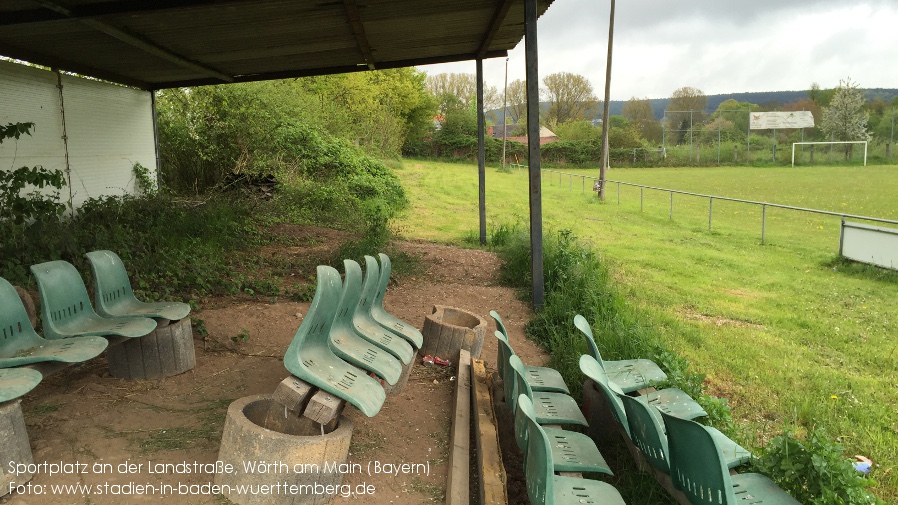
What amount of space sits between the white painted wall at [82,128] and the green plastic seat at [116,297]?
4.55m

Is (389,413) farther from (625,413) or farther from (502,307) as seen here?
(502,307)

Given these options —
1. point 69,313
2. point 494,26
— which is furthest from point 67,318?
point 494,26

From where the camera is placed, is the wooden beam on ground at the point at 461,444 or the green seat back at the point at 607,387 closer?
the wooden beam on ground at the point at 461,444

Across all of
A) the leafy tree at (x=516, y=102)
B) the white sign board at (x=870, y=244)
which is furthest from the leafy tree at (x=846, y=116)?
the white sign board at (x=870, y=244)

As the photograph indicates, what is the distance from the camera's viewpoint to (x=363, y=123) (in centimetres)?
2484

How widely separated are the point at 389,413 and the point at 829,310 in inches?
250

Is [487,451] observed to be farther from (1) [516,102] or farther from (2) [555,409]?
(1) [516,102]

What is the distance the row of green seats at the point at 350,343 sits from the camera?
2820 mm

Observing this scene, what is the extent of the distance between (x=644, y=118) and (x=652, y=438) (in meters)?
65.1

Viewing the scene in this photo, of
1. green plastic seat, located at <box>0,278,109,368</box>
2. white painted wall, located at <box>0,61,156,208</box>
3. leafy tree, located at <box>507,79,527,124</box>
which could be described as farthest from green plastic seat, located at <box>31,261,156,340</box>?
leafy tree, located at <box>507,79,527,124</box>

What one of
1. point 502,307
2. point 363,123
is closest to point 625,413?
point 502,307

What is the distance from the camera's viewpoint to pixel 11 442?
275 centimetres

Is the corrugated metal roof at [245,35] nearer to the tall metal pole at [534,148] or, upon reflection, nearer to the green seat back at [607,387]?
the tall metal pole at [534,148]

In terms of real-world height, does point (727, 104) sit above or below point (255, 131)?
above
